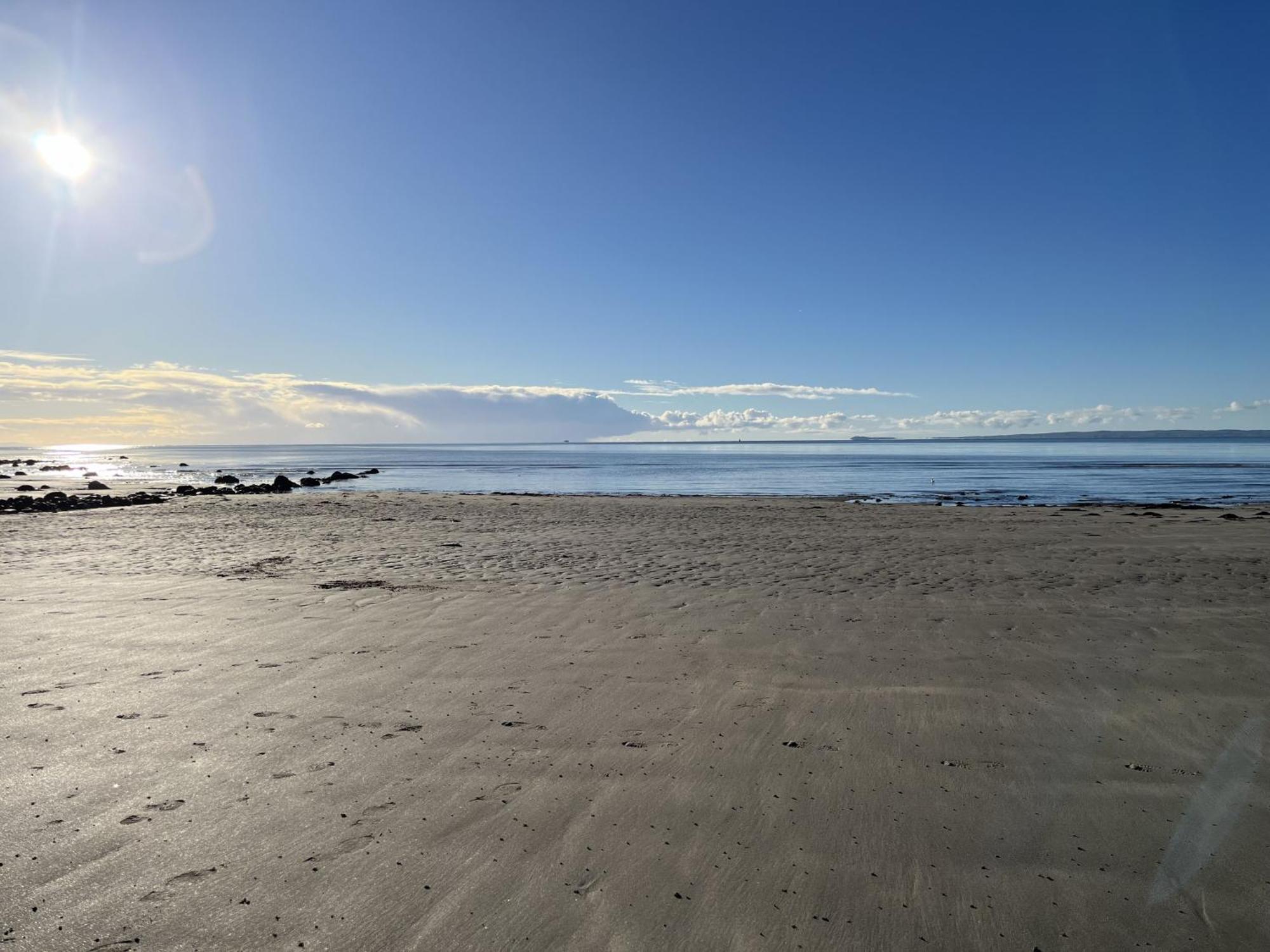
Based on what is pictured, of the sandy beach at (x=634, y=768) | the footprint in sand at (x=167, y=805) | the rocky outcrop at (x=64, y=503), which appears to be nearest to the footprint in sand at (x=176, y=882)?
the sandy beach at (x=634, y=768)

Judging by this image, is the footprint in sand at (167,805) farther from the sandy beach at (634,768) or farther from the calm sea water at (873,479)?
the calm sea water at (873,479)

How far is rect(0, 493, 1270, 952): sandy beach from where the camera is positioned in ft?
10.9

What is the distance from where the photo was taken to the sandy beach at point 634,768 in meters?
3.33

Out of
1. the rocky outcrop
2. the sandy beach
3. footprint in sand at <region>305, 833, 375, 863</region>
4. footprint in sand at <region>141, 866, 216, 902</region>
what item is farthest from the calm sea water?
footprint in sand at <region>141, 866, 216, 902</region>

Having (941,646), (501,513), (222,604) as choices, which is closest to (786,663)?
(941,646)

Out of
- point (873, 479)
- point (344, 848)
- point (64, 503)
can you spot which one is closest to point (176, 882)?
point (344, 848)

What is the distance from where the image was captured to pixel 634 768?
484 centimetres

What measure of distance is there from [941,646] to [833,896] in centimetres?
493

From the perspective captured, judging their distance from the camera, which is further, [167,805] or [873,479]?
[873,479]

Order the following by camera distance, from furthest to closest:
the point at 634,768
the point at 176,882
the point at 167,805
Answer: the point at 634,768 → the point at 167,805 → the point at 176,882

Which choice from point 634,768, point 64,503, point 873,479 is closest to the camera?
point 634,768

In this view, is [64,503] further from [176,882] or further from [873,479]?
[873,479]

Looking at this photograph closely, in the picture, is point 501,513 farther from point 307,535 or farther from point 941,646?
point 941,646

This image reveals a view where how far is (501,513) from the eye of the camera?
1013 inches
